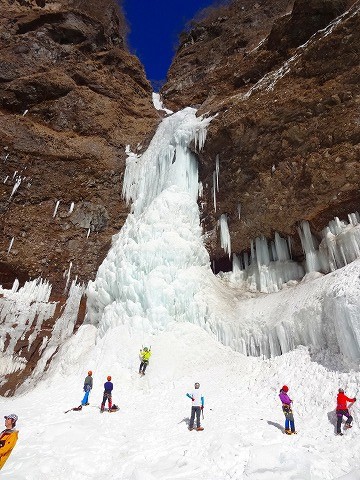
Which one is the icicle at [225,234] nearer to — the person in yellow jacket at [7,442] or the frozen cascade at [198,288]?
the frozen cascade at [198,288]

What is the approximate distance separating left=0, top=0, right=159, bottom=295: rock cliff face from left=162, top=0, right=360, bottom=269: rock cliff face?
25.4 feet

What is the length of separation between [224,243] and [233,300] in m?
2.85

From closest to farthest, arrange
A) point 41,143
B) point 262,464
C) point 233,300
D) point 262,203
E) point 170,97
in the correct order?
1. point 262,464
2. point 233,300
3. point 262,203
4. point 41,143
5. point 170,97

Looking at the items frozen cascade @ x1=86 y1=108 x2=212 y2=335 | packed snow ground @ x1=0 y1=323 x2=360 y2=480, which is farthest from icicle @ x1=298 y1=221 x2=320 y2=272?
frozen cascade @ x1=86 y1=108 x2=212 y2=335

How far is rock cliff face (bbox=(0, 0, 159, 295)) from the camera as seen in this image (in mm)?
20156

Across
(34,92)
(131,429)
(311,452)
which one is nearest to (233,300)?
(131,429)

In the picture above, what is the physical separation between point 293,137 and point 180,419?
36.9 feet

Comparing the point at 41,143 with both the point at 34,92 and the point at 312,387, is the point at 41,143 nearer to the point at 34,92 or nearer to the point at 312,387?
the point at 34,92

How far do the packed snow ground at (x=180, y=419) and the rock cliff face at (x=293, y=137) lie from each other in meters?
5.57

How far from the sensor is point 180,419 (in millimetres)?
8312

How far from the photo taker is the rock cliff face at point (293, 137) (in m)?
13.3

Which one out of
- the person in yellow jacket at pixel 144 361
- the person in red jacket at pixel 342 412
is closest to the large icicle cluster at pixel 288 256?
the person in yellow jacket at pixel 144 361

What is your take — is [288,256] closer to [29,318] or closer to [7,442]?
[7,442]

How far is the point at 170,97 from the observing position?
111ft
